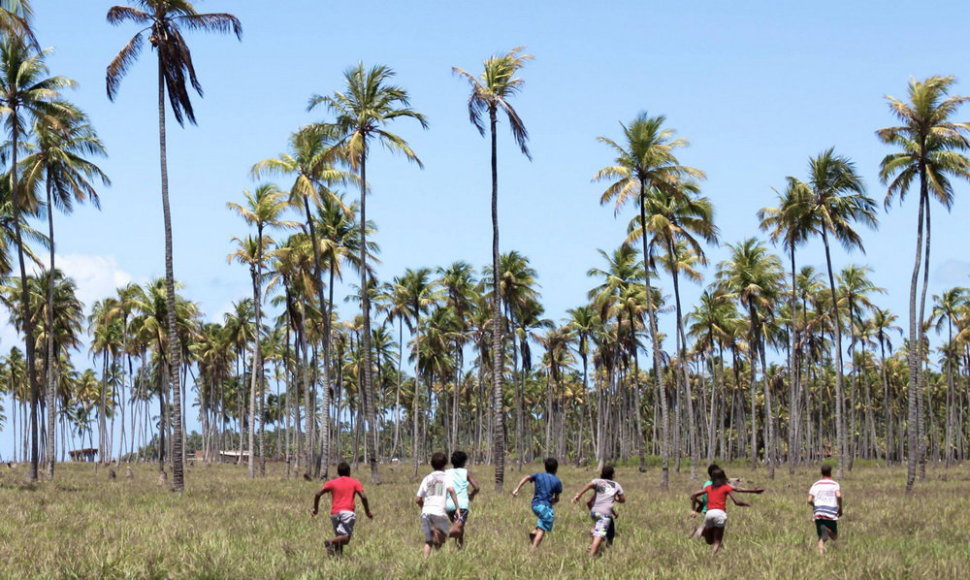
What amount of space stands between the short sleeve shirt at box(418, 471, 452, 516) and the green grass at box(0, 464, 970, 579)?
0.59 m

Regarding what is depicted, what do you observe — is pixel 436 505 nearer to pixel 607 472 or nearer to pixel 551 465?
pixel 551 465

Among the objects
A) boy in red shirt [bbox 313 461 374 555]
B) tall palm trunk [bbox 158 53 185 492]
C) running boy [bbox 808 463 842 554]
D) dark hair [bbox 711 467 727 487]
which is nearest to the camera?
boy in red shirt [bbox 313 461 374 555]

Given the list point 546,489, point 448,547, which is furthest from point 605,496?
point 448,547

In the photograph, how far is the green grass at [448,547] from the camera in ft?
40.7

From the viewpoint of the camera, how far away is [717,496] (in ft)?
48.9

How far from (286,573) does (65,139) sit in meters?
31.0

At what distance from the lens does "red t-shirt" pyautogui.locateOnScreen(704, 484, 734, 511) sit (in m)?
14.9

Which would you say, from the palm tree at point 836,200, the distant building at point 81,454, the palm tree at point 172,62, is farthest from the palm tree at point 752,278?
the distant building at point 81,454

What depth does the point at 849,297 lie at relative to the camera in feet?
190

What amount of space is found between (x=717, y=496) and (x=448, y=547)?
4.24 metres

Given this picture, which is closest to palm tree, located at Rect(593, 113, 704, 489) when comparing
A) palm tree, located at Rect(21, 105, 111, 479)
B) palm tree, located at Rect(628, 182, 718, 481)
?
palm tree, located at Rect(628, 182, 718, 481)

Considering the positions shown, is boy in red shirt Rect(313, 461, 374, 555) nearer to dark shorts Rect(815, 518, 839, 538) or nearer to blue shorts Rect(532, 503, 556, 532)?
blue shorts Rect(532, 503, 556, 532)

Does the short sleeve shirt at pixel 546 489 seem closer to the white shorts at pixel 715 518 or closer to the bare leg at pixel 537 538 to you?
the bare leg at pixel 537 538

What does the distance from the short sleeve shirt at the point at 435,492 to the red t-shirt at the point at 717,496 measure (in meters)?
4.15
